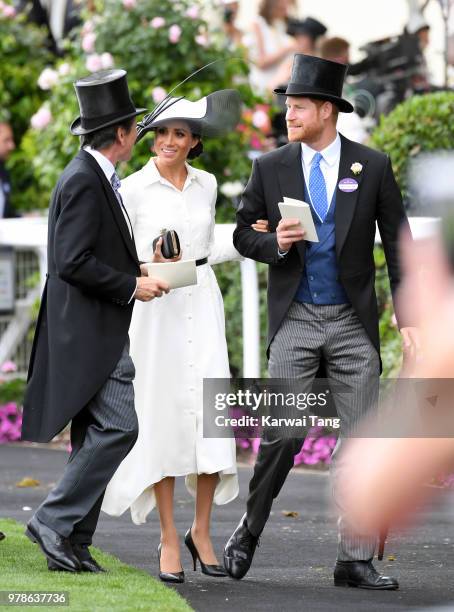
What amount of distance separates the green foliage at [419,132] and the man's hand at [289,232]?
3481 mm

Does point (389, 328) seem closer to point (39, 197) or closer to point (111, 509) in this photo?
point (111, 509)

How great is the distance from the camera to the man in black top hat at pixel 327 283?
648 centimetres

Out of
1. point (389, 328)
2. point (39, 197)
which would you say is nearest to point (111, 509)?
point (389, 328)

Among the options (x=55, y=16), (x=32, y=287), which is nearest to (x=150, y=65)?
(x=32, y=287)

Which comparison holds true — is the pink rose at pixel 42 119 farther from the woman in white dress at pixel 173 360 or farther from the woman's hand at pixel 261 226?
the woman's hand at pixel 261 226

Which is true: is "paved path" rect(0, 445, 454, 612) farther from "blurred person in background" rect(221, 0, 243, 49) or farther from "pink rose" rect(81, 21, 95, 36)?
"blurred person in background" rect(221, 0, 243, 49)

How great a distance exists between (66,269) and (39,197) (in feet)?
24.3

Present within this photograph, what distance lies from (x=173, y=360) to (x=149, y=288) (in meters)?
0.55

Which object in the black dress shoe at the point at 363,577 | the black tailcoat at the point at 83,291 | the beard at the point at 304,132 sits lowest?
the black dress shoe at the point at 363,577

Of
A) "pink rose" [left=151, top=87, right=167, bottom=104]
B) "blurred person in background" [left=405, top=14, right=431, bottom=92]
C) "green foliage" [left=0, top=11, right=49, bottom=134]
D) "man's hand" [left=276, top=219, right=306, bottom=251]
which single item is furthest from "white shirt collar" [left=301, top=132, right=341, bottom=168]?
"green foliage" [left=0, top=11, right=49, bottom=134]

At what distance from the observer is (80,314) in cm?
636

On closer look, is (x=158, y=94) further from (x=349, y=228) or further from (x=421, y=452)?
(x=421, y=452)

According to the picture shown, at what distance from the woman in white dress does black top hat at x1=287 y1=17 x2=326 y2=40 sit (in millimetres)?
7288

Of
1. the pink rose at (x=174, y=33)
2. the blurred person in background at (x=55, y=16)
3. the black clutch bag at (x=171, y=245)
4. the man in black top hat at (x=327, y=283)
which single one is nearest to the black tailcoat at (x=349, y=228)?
the man in black top hat at (x=327, y=283)
